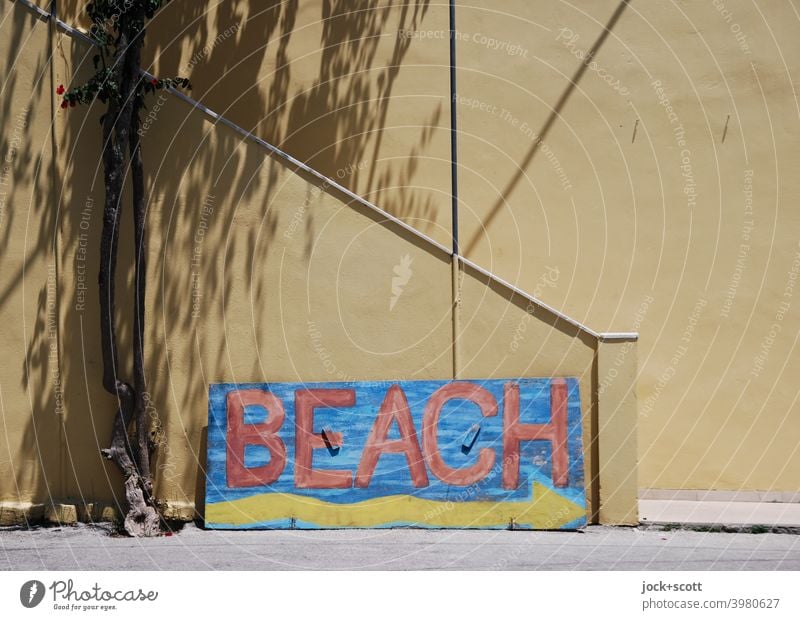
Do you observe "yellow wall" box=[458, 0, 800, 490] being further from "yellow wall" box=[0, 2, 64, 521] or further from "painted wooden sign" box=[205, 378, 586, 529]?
"yellow wall" box=[0, 2, 64, 521]

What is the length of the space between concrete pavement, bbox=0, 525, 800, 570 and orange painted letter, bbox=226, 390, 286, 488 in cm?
53

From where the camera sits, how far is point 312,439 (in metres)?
10.5

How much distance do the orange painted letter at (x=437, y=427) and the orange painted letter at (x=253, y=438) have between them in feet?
4.57

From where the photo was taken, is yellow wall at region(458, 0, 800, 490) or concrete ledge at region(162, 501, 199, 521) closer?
concrete ledge at region(162, 501, 199, 521)

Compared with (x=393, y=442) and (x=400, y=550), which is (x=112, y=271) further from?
(x=400, y=550)

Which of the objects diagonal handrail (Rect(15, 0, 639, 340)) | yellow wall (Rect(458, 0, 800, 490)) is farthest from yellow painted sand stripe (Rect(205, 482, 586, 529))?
yellow wall (Rect(458, 0, 800, 490))

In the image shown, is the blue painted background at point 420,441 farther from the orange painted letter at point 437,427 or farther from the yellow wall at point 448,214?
the yellow wall at point 448,214

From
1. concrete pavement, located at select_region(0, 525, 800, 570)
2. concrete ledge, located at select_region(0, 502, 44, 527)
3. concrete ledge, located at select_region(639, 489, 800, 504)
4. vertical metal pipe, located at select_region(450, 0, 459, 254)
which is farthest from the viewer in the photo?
vertical metal pipe, located at select_region(450, 0, 459, 254)

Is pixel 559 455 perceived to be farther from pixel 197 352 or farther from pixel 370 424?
pixel 197 352

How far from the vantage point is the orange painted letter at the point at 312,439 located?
34.2ft

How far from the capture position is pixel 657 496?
1173 cm

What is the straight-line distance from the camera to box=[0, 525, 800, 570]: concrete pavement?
9070 mm

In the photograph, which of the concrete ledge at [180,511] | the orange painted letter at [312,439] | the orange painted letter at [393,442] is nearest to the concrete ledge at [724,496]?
the orange painted letter at [393,442]
